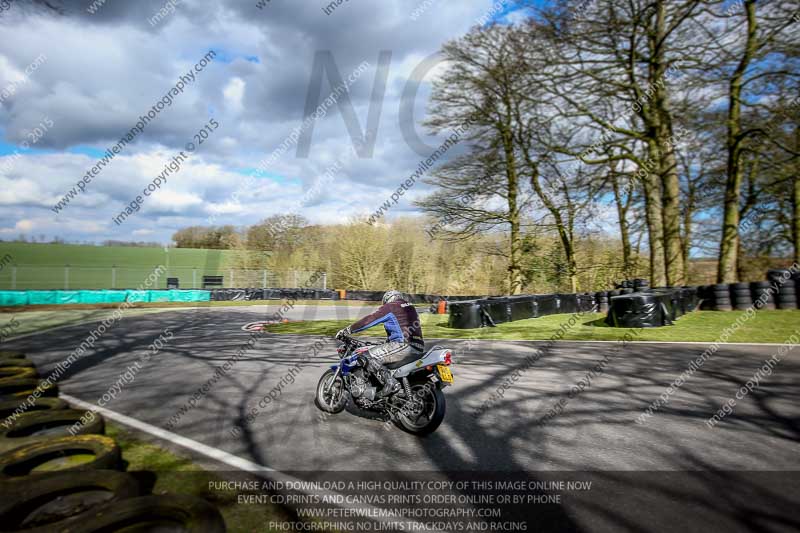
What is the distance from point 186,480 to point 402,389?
7.89ft

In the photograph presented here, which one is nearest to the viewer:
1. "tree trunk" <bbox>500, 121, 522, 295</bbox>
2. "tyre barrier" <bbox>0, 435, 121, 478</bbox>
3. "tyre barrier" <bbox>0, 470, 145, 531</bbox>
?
"tyre barrier" <bbox>0, 470, 145, 531</bbox>

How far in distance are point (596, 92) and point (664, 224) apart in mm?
6210

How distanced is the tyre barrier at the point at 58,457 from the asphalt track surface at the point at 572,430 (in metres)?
1.11

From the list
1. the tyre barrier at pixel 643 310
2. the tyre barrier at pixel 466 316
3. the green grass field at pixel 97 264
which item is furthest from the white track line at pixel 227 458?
the green grass field at pixel 97 264

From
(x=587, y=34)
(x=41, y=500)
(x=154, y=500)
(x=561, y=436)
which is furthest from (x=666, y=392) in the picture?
(x=587, y=34)

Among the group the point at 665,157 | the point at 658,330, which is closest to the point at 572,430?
the point at 658,330

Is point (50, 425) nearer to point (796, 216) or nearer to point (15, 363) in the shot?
point (15, 363)

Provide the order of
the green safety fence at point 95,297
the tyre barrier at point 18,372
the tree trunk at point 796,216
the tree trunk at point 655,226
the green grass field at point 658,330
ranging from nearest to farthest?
the tyre barrier at point 18,372
the green grass field at point 658,330
the tree trunk at point 796,216
the tree trunk at point 655,226
the green safety fence at point 95,297

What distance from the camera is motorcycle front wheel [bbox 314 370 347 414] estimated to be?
6008 millimetres

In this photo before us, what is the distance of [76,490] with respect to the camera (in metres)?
3.38

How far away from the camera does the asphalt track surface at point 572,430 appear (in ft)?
11.7

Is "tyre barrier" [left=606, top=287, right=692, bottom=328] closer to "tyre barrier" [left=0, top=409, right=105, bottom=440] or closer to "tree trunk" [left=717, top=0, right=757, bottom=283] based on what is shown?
"tree trunk" [left=717, top=0, right=757, bottom=283]

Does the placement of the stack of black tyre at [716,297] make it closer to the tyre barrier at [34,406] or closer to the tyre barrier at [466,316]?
the tyre barrier at [466,316]

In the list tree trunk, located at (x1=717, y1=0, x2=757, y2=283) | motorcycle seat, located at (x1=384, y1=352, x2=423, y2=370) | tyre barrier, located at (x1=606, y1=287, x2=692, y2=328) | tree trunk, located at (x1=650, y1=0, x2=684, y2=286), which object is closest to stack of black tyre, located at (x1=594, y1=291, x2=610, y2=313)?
tree trunk, located at (x1=650, y1=0, x2=684, y2=286)
